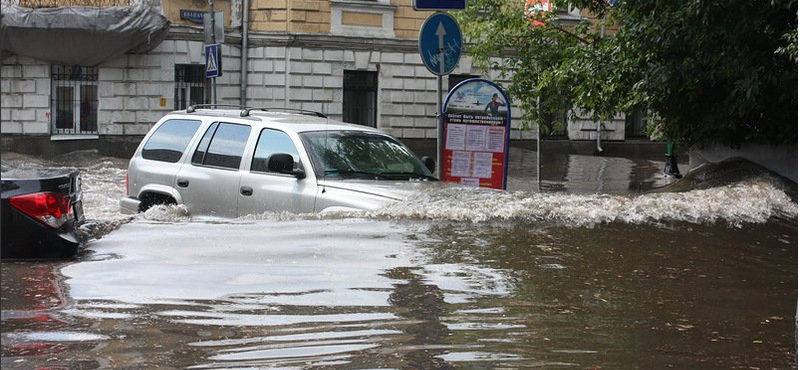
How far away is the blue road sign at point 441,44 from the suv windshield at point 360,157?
53.0 inches

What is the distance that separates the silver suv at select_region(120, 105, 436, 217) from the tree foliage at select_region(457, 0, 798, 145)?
2.94 m

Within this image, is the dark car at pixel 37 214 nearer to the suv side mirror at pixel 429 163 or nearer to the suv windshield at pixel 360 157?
the suv windshield at pixel 360 157

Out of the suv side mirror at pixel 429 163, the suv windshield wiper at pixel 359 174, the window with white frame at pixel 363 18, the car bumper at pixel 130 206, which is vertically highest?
the window with white frame at pixel 363 18

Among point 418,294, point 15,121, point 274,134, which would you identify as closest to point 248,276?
point 418,294

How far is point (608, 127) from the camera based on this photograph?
29969 mm

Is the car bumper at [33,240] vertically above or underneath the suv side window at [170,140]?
underneath

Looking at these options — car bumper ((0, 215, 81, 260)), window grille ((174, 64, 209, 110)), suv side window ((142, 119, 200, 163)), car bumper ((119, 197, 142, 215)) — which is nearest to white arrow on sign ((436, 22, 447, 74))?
suv side window ((142, 119, 200, 163))

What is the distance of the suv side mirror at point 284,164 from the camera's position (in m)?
9.30

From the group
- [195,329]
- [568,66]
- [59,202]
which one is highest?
[568,66]

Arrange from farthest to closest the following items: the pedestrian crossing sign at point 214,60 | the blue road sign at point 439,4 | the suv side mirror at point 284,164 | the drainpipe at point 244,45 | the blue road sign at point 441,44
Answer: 1. the drainpipe at point 244,45
2. the pedestrian crossing sign at point 214,60
3. the blue road sign at point 441,44
4. the blue road sign at point 439,4
5. the suv side mirror at point 284,164

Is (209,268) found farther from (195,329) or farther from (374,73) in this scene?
(374,73)

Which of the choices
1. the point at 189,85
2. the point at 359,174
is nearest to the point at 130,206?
the point at 359,174

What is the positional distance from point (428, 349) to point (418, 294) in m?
1.17

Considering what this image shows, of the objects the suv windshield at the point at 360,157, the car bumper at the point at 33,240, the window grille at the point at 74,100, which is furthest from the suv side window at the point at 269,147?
the window grille at the point at 74,100
